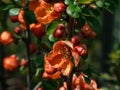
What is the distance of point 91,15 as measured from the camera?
8.52 ft

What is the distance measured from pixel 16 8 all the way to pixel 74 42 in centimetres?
65

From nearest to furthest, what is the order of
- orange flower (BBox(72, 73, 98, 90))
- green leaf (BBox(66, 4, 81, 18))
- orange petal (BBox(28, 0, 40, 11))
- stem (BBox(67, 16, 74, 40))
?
1. green leaf (BBox(66, 4, 81, 18))
2. stem (BBox(67, 16, 74, 40))
3. orange flower (BBox(72, 73, 98, 90))
4. orange petal (BBox(28, 0, 40, 11))

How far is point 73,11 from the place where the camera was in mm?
2385

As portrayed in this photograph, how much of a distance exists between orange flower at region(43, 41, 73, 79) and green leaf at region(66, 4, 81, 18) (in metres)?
0.15

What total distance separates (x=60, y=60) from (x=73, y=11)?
0.32 metres

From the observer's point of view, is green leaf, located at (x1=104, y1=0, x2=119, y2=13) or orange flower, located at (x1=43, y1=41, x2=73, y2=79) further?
green leaf, located at (x1=104, y1=0, x2=119, y2=13)

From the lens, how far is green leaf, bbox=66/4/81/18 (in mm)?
2391

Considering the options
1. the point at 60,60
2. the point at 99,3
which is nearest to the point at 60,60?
the point at 60,60

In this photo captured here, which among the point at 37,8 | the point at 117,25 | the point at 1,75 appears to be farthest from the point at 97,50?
the point at 37,8

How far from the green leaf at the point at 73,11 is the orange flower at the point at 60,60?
0.48 feet

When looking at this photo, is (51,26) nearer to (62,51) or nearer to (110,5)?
(62,51)

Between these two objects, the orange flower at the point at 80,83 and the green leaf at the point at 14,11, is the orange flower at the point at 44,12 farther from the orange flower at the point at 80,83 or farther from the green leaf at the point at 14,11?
the orange flower at the point at 80,83

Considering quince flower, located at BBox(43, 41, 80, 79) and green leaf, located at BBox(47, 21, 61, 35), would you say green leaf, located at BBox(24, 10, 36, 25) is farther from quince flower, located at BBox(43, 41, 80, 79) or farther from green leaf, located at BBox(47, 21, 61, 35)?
quince flower, located at BBox(43, 41, 80, 79)

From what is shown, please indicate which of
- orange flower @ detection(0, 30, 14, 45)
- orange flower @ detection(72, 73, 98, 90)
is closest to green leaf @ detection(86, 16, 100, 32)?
orange flower @ detection(72, 73, 98, 90)
